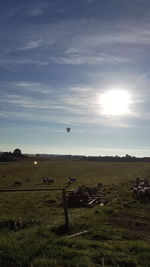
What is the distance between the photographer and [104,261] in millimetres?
9188

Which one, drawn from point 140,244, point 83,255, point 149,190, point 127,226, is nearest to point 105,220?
point 127,226

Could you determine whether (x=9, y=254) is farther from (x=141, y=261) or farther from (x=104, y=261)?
(x=141, y=261)

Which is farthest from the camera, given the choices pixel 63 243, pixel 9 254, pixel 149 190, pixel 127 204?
pixel 149 190

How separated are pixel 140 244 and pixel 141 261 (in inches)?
62.4

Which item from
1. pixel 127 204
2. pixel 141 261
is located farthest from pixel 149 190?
pixel 141 261

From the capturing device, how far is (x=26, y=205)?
21.9 m

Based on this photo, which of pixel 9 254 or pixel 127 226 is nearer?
pixel 9 254

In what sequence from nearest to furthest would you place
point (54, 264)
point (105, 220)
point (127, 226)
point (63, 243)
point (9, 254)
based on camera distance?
point (54, 264) → point (9, 254) → point (63, 243) → point (127, 226) → point (105, 220)

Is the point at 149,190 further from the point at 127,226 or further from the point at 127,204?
the point at 127,226

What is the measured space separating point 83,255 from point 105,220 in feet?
20.6

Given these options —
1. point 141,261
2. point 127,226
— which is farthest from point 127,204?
point 141,261

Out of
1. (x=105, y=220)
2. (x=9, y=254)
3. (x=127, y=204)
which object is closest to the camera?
(x=9, y=254)

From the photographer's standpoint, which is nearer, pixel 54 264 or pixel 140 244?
pixel 54 264

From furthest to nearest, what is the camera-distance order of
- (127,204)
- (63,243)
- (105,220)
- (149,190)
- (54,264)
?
(149,190)
(127,204)
(105,220)
(63,243)
(54,264)
